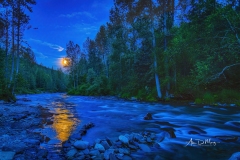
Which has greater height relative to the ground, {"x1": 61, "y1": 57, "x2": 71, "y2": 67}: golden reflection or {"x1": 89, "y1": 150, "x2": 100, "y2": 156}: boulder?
{"x1": 61, "y1": 57, "x2": 71, "y2": 67}: golden reflection

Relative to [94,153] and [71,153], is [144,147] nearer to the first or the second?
[94,153]

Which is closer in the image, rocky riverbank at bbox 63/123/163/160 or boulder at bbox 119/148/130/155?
rocky riverbank at bbox 63/123/163/160

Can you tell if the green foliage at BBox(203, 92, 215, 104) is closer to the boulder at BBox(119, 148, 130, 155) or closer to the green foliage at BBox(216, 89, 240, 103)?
the green foliage at BBox(216, 89, 240, 103)

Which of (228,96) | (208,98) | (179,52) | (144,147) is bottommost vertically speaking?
(144,147)

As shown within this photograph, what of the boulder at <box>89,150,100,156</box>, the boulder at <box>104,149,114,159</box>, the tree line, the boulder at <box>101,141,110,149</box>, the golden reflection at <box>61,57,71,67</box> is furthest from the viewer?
the golden reflection at <box>61,57,71,67</box>

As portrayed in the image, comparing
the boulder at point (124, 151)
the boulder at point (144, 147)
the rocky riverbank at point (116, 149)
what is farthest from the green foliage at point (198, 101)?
the boulder at point (124, 151)

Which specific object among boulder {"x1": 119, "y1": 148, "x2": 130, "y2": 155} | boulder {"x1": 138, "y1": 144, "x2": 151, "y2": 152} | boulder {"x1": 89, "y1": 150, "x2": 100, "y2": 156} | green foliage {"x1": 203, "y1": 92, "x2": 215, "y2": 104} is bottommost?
boulder {"x1": 138, "y1": 144, "x2": 151, "y2": 152}

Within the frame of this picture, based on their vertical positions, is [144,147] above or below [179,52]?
below

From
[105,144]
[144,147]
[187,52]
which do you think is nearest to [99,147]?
[105,144]

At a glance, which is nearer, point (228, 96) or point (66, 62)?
point (228, 96)

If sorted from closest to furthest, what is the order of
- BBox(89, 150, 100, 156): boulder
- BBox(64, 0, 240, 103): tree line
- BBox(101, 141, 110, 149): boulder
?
1. BBox(89, 150, 100, 156): boulder
2. BBox(101, 141, 110, 149): boulder
3. BBox(64, 0, 240, 103): tree line

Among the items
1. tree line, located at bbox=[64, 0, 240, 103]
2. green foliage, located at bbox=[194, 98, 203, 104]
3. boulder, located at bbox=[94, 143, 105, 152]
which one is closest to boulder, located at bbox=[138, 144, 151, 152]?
boulder, located at bbox=[94, 143, 105, 152]

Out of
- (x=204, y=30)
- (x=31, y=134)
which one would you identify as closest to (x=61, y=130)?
(x=31, y=134)

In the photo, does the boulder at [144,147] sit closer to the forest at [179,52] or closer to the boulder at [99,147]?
the boulder at [99,147]
